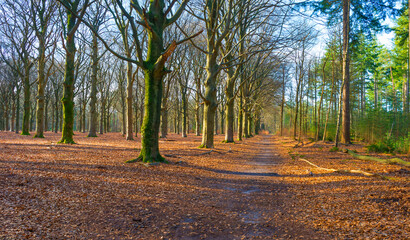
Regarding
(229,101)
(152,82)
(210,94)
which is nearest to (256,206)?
(152,82)

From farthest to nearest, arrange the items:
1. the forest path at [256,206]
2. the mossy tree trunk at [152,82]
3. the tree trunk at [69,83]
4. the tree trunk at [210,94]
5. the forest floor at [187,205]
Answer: the tree trunk at [210,94]
the tree trunk at [69,83]
the mossy tree trunk at [152,82]
the forest path at [256,206]
the forest floor at [187,205]

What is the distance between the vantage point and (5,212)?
11.5 ft

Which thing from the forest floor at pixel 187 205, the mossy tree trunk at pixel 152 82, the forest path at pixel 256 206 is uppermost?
the mossy tree trunk at pixel 152 82

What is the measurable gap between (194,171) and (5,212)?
526 centimetres

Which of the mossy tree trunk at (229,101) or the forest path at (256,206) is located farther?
the mossy tree trunk at (229,101)

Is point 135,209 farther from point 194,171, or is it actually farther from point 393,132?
point 393,132

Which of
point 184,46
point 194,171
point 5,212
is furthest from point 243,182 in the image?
point 184,46

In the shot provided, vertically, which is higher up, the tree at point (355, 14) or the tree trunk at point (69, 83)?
the tree at point (355, 14)

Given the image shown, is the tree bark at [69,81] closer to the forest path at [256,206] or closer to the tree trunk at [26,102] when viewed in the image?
the tree trunk at [26,102]

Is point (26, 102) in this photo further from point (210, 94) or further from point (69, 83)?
point (210, 94)

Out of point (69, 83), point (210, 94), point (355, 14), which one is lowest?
point (210, 94)

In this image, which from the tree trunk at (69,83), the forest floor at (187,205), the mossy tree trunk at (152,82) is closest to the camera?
the forest floor at (187,205)

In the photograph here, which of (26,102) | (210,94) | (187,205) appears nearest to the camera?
(187,205)

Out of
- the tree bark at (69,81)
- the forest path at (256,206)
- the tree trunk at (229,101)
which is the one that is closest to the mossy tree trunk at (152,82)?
the forest path at (256,206)
